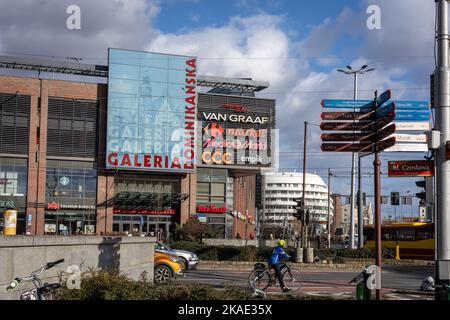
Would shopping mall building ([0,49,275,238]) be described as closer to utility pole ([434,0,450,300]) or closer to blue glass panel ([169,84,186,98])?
blue glass panel ([169,84,186,98])

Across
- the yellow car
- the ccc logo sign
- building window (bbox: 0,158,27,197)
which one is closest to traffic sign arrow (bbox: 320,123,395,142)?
the yellow car

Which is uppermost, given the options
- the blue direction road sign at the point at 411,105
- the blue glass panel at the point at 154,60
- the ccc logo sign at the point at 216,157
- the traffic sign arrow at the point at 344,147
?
the blue glass panel at the point at 154,60

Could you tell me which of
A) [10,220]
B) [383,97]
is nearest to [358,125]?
[383,97]

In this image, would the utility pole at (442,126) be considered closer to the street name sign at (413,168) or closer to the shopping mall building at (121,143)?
the street name sign at (413,168)

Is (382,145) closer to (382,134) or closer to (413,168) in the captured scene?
(382,134)

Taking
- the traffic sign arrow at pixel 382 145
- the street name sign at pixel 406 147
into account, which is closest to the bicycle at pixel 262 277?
the traffic sign arrow at pixel 382 145

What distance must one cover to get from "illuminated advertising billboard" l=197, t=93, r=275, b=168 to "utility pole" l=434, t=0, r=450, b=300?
165 ft

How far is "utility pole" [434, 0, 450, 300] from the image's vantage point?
12969mm

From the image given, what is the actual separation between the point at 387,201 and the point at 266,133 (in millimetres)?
19575

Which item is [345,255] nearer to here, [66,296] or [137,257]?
[137,257]

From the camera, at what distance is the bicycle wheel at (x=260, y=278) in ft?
56.2

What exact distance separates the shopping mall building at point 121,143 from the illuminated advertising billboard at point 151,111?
99 millimetres
